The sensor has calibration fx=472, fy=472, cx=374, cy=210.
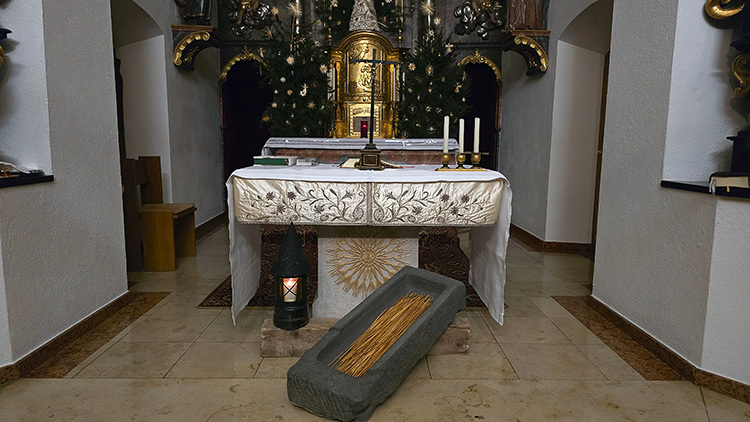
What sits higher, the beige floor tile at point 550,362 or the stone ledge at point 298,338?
the stone ledge at point 298,338

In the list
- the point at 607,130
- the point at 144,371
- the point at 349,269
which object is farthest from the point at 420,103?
the point at 144,371

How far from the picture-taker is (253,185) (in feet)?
9.12

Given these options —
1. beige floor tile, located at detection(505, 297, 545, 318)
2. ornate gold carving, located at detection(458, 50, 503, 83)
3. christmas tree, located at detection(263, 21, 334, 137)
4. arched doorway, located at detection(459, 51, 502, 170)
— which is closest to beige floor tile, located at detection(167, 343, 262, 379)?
beige floor tile, located at detection(505, 297, 545, 318)

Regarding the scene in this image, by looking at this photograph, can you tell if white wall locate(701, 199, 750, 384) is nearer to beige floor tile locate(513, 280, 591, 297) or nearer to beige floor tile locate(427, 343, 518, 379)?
beige floor tile locate(427, 343, 518, 379)

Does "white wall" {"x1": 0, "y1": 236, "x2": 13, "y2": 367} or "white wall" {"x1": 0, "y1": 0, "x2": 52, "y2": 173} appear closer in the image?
"white wall" {"x1": 0, "y1": 236, "x2": 13, "y2": 367}

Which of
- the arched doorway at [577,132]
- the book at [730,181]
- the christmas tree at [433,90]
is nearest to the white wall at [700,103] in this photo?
the book at [730,181]

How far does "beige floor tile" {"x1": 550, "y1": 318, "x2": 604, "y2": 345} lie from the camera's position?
3.04m

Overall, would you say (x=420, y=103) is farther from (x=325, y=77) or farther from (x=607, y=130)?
(x=607, y=130)

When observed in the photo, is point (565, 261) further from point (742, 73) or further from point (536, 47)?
point (742, 73)

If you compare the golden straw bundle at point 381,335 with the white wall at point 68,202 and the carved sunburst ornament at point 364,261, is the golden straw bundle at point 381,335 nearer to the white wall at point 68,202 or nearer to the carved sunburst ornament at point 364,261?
the carved sunburst ornament at point 364,261

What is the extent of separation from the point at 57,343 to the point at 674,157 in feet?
12.4

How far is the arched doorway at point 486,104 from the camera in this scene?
304 inches

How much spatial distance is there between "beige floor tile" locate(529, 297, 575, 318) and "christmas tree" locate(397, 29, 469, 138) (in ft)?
10.3

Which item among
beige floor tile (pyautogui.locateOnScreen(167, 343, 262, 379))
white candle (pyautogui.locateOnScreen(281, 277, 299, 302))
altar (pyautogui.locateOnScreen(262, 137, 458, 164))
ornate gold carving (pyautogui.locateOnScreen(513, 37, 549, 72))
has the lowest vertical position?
beige floor tile (pyautogui.locateOnScreen(167, 343, 262, 379))
